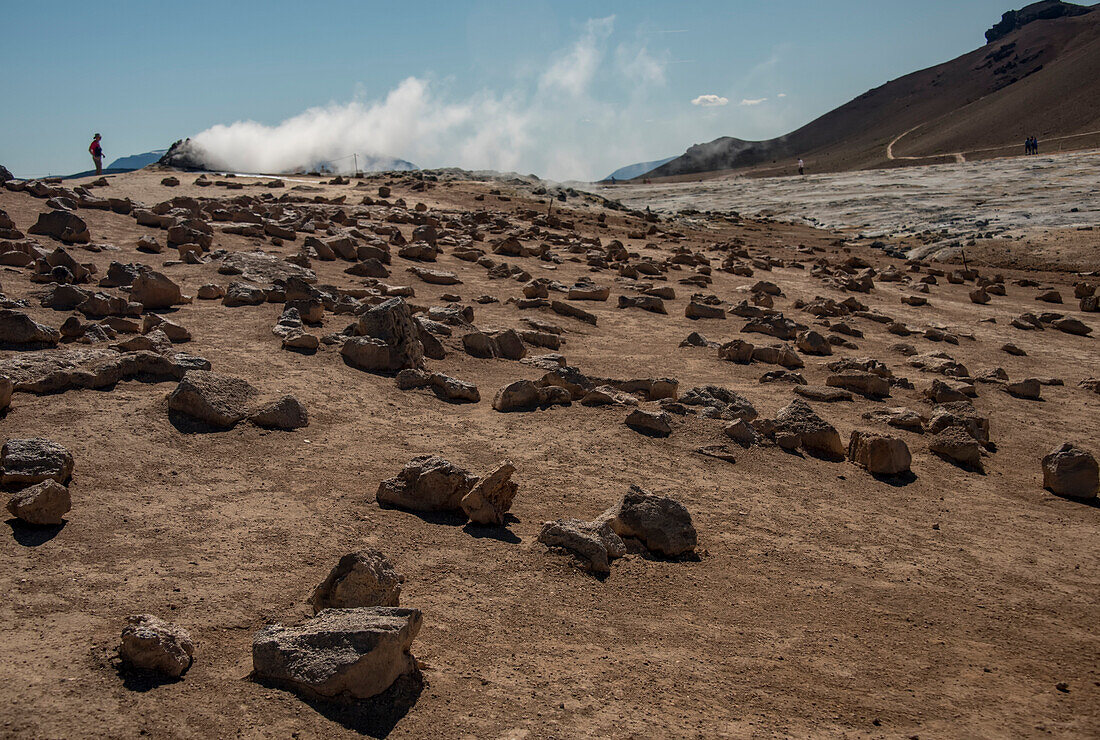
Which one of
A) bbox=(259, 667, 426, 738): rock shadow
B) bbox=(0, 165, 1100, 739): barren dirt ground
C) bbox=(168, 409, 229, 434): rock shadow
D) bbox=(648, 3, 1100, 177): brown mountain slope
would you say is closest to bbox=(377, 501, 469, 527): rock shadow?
bbox=(0, 165, 1100, 739): barren dirt ground

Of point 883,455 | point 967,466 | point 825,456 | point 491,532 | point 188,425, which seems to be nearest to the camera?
point 491,532

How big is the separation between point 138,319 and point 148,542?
4.40 metres

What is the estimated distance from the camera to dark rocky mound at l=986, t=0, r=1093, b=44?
288ft

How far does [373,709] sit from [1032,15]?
4440 inches

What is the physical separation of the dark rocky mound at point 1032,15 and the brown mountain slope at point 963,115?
4.53 metres

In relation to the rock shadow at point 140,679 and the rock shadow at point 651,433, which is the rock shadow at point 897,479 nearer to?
the rock shadow at point 651,433

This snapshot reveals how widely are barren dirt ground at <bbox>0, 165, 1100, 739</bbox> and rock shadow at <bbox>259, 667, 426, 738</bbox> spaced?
0.02 m

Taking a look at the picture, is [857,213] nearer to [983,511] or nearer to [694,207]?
[694,207]

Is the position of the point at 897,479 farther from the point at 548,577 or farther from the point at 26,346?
the point at 26,346

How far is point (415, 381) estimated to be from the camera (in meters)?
6.77

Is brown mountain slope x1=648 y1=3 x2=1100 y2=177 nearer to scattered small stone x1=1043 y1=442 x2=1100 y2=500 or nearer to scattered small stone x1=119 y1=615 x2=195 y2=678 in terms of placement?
scattered small stone x1=1043 y1=442 x2=1100 y2=500

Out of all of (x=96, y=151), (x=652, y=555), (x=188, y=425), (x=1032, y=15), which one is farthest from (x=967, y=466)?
(x=1032, y=15)

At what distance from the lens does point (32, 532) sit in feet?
11.9

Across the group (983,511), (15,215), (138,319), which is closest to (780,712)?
(983,511)
